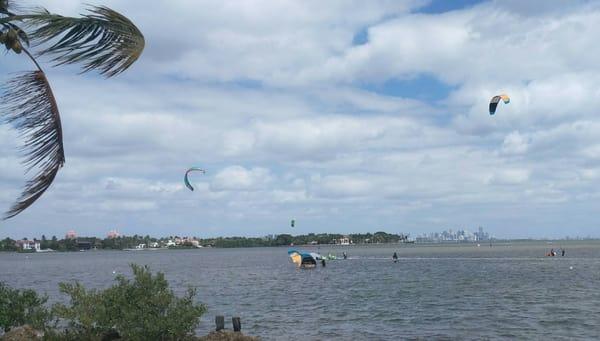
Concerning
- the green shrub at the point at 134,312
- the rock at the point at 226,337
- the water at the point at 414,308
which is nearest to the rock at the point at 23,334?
the green shrub at the point at 134,312

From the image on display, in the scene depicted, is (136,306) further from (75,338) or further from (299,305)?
(299,305)

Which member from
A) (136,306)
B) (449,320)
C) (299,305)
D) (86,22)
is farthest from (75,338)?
(299,305)

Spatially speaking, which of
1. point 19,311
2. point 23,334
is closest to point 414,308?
point 19,311

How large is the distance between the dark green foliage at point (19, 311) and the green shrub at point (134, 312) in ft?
4.04

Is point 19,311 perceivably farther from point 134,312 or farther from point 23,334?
point 134,312

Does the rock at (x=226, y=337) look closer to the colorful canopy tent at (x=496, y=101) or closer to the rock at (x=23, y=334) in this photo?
the rock at (x=23, y=334)

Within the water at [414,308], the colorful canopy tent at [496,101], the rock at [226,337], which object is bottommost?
the water at [414,308]

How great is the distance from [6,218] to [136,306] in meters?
12.1

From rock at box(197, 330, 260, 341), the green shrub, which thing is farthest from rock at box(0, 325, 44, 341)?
rock at box(197, 330, 260, 341)

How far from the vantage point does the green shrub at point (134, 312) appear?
56.0 feet

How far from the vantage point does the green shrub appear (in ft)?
56.0

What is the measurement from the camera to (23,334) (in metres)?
17.8

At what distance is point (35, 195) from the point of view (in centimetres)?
600

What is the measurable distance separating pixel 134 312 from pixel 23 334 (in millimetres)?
3543
